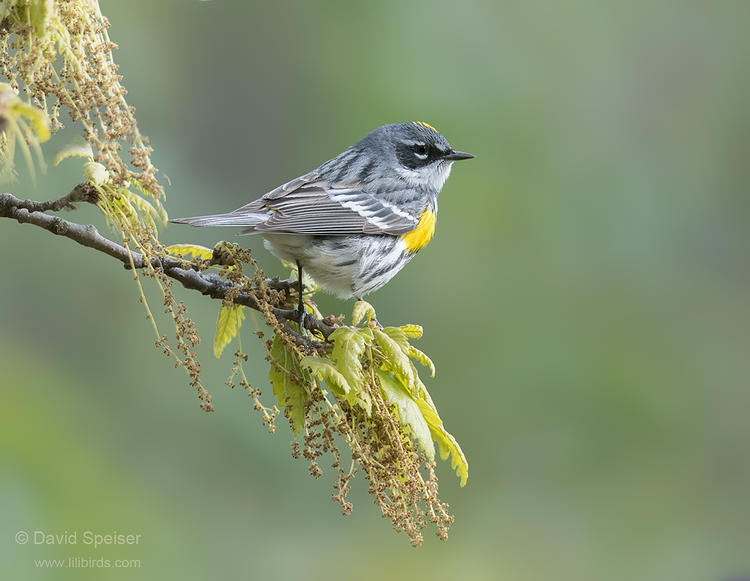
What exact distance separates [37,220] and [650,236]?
17.5ft

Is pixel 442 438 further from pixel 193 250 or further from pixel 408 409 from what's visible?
pixel 193 250

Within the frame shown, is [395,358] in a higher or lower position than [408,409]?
higher

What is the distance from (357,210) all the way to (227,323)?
1.08 m

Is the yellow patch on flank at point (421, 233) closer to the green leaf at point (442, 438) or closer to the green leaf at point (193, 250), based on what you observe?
the green leaf at point (193, 250)

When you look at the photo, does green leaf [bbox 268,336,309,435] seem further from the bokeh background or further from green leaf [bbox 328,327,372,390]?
the bokeh background

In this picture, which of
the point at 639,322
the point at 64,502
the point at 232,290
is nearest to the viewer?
the point at 232,290

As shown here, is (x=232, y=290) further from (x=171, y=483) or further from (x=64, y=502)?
(x=171, y=483)

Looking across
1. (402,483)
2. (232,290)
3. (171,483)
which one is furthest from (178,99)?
(402,483)

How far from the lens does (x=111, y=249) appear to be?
2.14 m

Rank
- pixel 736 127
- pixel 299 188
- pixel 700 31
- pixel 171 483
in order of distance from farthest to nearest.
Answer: pixel 700 31, pixel 736 127, pixel 171 483, pixel 299 188

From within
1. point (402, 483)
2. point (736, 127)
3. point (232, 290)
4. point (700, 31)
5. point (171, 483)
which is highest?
point (700, 31)

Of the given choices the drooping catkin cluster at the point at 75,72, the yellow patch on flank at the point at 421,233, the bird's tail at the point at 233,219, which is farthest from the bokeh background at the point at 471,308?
the drooping catkin cluster at the point at 75,72

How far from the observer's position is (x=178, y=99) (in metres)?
6.19

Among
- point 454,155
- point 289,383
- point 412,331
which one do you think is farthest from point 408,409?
point 454,155
